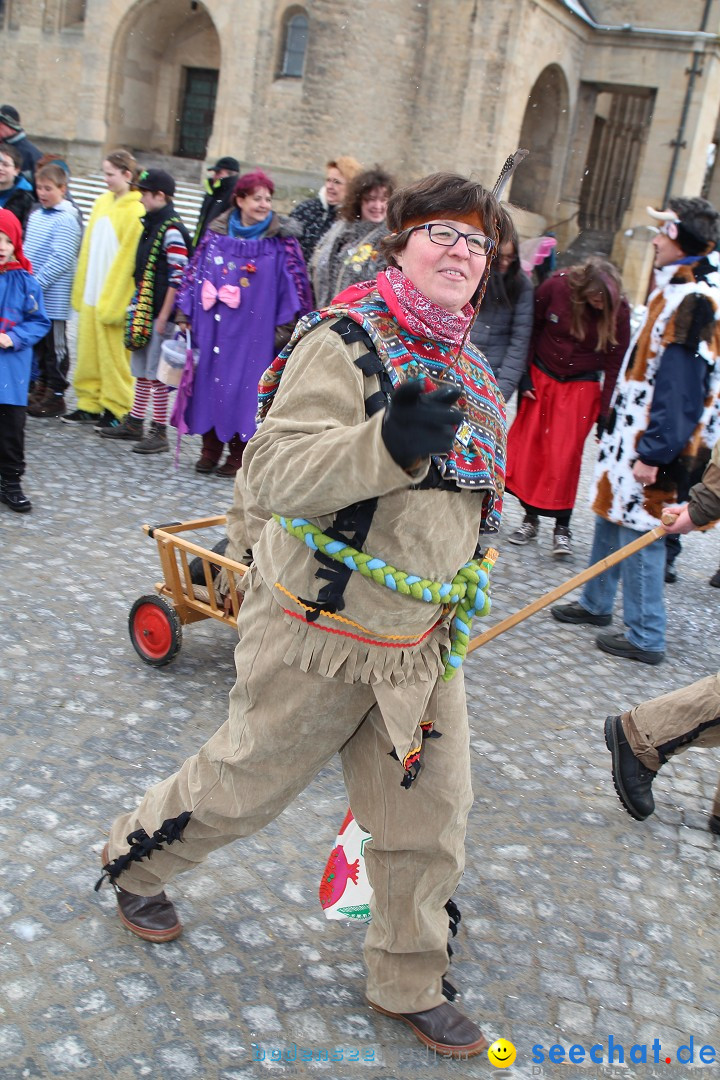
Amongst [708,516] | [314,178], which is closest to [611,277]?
[708,516]

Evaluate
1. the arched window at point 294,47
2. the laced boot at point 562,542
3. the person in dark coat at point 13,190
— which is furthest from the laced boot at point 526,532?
the arched window at point 294,47

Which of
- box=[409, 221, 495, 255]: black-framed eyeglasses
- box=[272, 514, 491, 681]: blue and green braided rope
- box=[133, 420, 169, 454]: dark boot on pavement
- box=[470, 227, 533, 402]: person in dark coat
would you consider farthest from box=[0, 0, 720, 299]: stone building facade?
box=[272, 514, 491, 681]: blue and green braided rope

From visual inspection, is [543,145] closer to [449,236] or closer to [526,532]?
[526,532]

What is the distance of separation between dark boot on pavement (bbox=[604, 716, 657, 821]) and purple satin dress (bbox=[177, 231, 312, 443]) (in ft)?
13.6

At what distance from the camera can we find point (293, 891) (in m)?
3.03

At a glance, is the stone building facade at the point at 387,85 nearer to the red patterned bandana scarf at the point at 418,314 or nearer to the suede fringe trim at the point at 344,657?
the red patterned bandana scarf at the point at 418,314

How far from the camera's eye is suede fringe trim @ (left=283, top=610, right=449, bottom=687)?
2242mm

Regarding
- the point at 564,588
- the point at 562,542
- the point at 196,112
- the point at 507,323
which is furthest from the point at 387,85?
the point at 564,588

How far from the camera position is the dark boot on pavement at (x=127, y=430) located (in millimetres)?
7938

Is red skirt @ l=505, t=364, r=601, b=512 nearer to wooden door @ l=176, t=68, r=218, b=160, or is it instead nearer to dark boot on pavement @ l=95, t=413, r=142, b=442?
dark boot on pavement @ l=95, t=413, r=142, b=442

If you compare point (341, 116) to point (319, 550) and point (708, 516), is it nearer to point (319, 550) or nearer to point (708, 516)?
point (708, 516)

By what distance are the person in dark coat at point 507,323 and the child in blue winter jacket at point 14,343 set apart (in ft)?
9.02

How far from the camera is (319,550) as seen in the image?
2.17m

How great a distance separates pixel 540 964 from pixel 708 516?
1769 millimetres
